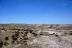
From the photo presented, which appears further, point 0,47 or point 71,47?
point 71,47

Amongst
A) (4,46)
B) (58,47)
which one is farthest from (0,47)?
(58,47)

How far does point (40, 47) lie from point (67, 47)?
128 inches

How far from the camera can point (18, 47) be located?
13523 mm

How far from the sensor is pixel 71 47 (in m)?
13.7

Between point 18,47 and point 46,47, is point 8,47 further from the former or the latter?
point 46,47

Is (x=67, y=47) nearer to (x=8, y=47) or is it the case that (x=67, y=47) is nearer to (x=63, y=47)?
(x=63, y=47)

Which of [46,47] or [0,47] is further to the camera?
[46,47]

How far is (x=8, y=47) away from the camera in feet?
42.6

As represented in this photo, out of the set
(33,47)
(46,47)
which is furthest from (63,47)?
(33,47)

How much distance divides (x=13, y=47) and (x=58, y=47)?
5326 millimetres

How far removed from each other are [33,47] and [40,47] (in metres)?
0.84

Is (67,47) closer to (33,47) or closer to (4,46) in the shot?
(33,47)

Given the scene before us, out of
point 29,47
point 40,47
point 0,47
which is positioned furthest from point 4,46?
point 40,47

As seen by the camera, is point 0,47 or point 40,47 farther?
point 40,47
